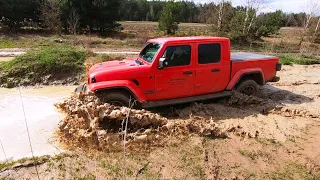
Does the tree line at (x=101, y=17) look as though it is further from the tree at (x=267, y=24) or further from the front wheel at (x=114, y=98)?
the front wheel at (x=114, y=98)

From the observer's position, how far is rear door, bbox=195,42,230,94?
6.64 meters

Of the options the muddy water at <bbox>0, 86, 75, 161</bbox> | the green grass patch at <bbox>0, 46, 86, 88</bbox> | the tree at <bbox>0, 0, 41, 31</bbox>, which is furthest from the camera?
the tree at <bbox>0, 0, 41, 31</bbox>

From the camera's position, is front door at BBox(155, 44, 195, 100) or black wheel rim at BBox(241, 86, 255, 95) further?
black wheel rim at BBox(241, 86, 255, 95)

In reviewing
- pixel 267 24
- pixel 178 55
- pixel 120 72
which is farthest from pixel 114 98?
pixel 267 24

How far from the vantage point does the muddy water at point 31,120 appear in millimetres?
5359

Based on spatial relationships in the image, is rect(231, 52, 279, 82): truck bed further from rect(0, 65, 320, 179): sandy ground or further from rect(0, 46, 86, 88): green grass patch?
rect(0, 46, 86, 88): green grass patch

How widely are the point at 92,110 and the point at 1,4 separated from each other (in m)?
26.5

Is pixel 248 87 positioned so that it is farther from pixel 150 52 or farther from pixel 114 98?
pixel 114 98

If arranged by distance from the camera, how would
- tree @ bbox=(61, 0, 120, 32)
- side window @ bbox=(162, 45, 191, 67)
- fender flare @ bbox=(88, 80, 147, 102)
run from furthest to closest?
tree @ bbox=(61, 0, 120, 32) < side window @ bbox=(162, 45, 191, 67) < fender flare @ bbox=(88, 80, 147, 102)

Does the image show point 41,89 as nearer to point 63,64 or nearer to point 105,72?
point 63,64

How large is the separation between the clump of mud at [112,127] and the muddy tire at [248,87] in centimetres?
202

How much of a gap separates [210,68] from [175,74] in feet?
3.17

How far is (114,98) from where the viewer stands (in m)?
6.13

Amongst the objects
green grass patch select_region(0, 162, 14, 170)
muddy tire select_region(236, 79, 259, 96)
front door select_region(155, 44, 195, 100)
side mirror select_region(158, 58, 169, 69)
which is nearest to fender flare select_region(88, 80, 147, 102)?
front door select_region(155, 44, 195, 100)
